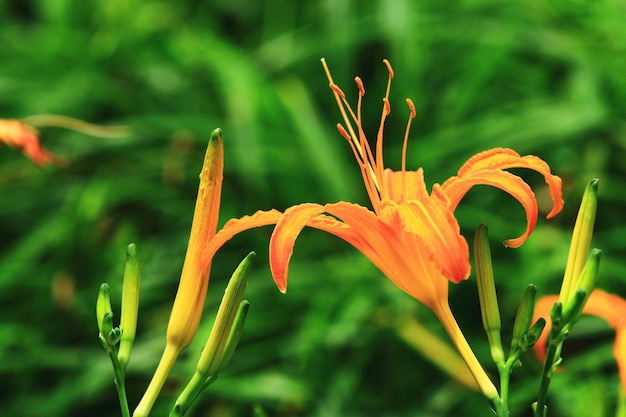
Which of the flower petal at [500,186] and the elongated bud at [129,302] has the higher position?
the flower petal at [500,186]

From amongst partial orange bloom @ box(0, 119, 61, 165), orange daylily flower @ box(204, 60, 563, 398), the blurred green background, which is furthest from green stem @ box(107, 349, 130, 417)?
the blurred green background

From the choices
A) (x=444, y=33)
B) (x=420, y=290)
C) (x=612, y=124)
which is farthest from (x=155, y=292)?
(x=420, y=290)

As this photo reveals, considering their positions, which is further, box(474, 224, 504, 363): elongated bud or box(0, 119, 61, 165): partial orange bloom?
box(0, 119, 61, 165): partial orange bloom

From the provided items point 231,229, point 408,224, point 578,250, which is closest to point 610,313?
point 578,250

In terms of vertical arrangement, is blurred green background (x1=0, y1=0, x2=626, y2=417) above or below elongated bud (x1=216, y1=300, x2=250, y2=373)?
above

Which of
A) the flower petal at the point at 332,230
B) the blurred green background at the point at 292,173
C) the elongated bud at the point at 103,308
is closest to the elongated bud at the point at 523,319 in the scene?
the flower petal at the point at 332,230

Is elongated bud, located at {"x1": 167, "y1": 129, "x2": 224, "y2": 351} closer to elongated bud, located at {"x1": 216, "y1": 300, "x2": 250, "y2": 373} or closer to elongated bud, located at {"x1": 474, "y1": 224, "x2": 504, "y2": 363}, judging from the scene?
elongated bud, located at {"x1": 216, "y1": 300, "x2": 250, "y2": 373}

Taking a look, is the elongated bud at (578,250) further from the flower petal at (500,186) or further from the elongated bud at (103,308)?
the elongated bud at (103,308)
